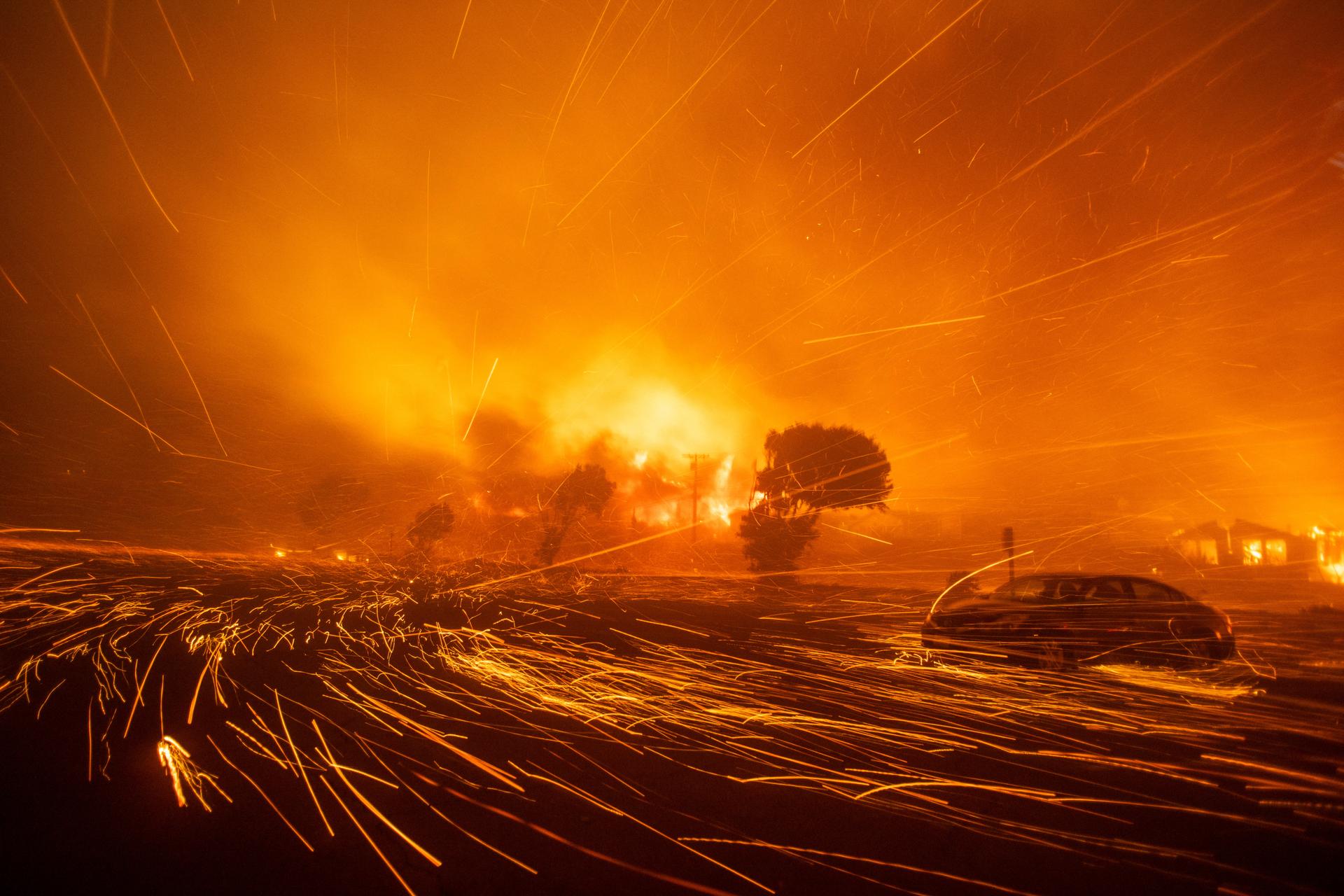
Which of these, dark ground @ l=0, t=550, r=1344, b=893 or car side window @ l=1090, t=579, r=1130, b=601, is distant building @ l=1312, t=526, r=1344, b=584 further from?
car side window @ l=1090, t=579, r=1130, b=601

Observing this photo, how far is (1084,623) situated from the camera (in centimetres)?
666

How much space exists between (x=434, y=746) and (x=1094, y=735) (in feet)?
16.3

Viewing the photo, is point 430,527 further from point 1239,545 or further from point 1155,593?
point 1239,545

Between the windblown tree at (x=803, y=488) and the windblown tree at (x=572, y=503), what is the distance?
6.57 meters

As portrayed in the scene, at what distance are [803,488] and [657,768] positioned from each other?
71.2 ft

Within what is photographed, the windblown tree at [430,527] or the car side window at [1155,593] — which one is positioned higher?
the windblown tree at [430,527]

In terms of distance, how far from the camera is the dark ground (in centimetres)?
252

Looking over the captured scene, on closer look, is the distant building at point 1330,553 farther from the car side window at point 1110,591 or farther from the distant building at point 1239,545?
the car side window at point 1110,591

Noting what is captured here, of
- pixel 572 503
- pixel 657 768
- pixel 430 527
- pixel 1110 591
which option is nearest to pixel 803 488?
pixel 572 503

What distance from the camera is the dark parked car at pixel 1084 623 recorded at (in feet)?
20.7

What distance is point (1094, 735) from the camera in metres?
4.59

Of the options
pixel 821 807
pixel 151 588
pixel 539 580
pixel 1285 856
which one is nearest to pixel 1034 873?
pixel 821 807

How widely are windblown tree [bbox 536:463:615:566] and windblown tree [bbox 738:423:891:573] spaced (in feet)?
21.5

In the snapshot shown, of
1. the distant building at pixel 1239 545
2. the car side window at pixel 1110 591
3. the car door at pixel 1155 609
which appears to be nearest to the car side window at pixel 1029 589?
the car side window at pixel 1110 591
